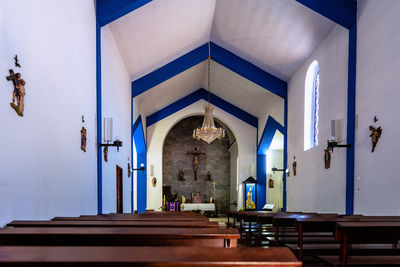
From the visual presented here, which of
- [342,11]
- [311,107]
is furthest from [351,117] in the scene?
[311,107]

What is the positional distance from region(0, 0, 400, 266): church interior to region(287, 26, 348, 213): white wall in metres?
0.04

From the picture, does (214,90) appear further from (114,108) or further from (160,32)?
(114,108)

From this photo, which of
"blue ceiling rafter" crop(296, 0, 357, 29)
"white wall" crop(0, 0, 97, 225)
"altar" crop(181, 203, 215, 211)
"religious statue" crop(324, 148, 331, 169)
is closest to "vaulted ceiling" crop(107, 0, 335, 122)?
"blue ceiling rafter" crop(296, 0, 357, 29)

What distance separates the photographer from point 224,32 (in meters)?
8.62

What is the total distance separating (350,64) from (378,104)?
44.8 inches

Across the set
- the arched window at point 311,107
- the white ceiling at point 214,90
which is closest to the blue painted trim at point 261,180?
the white ceiling at point 214,90

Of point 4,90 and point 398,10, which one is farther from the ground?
point 398,10

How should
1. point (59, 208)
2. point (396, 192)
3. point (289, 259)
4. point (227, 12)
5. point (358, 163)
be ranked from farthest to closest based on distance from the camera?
point (227, 12) < point (358, 163) < point (396, 192) < point (59, 208) < point (289, 259)

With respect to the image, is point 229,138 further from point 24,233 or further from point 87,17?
point 24,233

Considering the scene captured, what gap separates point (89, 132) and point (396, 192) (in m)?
4.10

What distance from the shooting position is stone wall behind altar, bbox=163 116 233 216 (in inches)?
660

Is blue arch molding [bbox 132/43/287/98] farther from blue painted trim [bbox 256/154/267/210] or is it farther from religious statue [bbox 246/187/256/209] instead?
religious statue [bbox 246/187/256/209]

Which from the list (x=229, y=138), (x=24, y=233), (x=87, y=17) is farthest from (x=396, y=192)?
(x=229, y=138)

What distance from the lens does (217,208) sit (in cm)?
1669
